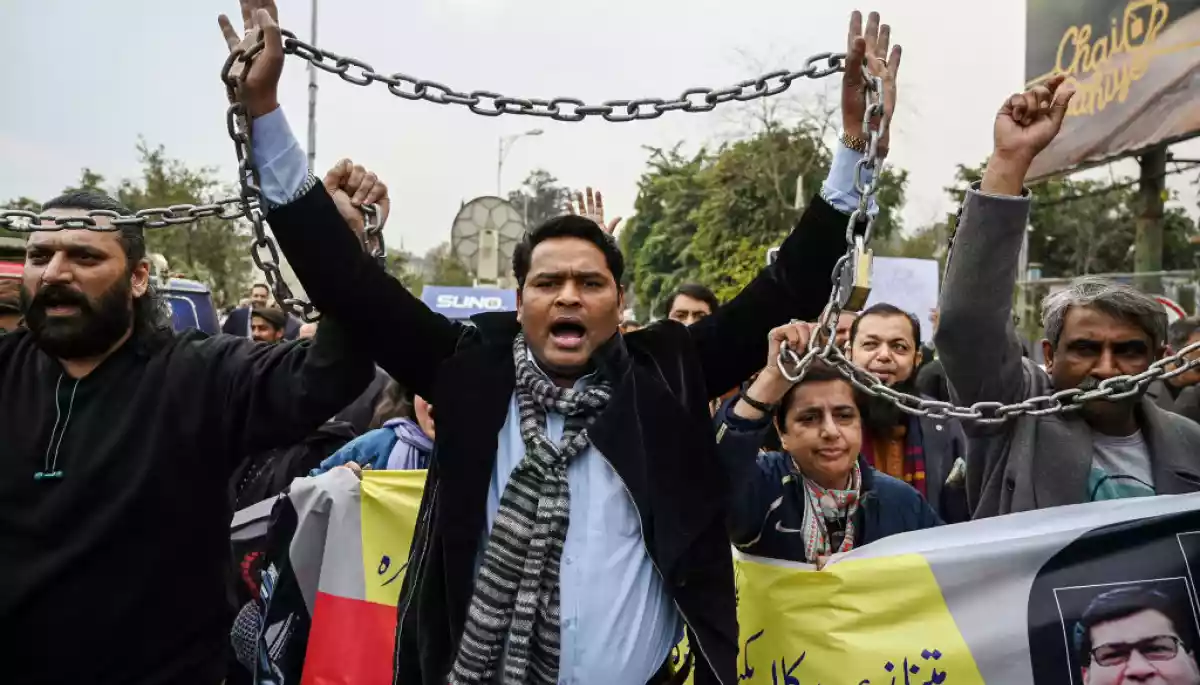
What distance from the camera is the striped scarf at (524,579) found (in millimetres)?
1942

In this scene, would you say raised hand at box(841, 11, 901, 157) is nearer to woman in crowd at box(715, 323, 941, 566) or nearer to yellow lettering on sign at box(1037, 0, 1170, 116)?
woman in crowd at box(715, 323, 941, 566)

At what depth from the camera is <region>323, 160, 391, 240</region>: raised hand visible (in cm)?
214

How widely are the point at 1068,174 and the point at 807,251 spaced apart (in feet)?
46.8

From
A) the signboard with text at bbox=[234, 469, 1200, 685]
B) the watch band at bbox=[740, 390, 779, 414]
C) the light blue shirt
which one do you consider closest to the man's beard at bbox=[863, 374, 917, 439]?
the signboard with text at bbox=[234, 469, 1200, 685]

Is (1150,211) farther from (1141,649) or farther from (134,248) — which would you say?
(134,248)

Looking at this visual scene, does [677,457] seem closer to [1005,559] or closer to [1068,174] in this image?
[1005,559]

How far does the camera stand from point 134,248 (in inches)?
95.2

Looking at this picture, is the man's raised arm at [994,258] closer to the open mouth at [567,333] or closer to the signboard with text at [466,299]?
the open mouth at [567,333]

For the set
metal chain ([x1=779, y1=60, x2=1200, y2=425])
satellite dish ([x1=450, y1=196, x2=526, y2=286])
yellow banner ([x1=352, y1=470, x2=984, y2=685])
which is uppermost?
satellite dish ([x1=450, y1=196, x2=526, y2=286])

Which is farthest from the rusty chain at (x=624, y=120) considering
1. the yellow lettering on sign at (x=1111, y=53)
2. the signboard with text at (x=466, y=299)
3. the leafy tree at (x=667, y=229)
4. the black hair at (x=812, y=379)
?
the leafy tree at (x=667, y=229)

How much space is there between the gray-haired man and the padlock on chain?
1.02 feet

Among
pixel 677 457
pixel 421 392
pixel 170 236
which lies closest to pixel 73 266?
pixel 421 392

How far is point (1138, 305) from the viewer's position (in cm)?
241

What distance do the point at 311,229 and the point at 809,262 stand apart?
3.92 ft
